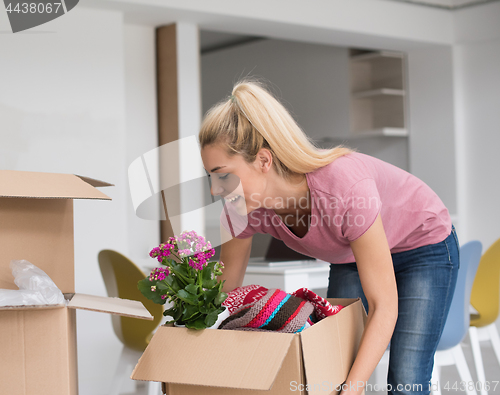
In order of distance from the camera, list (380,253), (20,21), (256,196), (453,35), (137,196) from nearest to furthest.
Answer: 1. (380,253)
2. (256,196)
3. (137,196)
4. (20,21)
5. (453,35)

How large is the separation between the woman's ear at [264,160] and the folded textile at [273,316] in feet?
1.03

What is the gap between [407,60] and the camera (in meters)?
4.40

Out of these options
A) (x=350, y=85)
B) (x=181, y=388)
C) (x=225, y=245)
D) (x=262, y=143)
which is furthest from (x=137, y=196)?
(x=350, y=85)

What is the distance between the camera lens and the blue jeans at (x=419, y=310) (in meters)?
1.21

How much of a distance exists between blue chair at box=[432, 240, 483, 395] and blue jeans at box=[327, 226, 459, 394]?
2.17 ft

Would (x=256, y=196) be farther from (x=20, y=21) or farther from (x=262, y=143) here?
(x=20, y=21)

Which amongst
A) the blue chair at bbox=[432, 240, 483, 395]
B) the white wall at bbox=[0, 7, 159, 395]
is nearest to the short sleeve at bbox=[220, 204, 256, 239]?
the blue chair at bbox=[432, 240, 483, 395]

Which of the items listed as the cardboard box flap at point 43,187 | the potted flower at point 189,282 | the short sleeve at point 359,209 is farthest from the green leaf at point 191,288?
the short sleeve at point 359,209

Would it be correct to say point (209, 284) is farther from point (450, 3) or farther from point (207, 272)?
point (450, 3)

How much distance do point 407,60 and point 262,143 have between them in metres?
3.60

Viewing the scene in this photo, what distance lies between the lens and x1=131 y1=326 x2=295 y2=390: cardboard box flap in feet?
2.61

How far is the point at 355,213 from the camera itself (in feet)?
3.39

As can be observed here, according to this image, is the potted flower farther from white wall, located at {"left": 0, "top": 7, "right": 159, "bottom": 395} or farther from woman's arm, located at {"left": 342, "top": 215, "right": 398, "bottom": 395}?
white wall, located at {"left": 0, "top": 7, "right": 159, "bottom": 395}

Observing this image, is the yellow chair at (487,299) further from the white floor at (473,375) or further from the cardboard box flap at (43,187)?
the cardboard box flap at (43,187)
